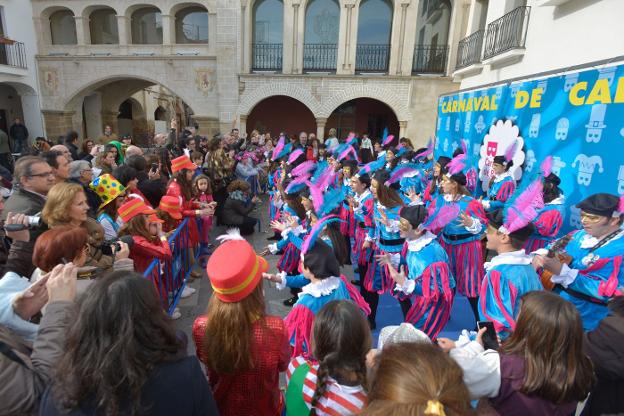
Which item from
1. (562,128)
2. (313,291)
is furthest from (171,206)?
(562,128)

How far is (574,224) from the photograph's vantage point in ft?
15.5

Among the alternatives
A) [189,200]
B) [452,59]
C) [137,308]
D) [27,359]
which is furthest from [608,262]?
[452,59]

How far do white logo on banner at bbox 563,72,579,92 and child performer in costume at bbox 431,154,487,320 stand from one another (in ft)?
6.66

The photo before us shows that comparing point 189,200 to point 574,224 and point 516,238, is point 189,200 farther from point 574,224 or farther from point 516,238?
point 574,224

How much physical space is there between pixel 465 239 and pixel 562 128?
2313mm

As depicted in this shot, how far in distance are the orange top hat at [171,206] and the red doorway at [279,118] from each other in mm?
14361

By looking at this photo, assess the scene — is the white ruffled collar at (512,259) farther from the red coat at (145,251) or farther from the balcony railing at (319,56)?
the balcony railing at (319,56)

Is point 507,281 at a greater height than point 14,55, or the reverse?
point 14,55

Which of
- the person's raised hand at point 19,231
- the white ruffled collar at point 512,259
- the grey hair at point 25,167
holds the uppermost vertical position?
the grey hair at point 25,167

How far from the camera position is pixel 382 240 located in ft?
14.0

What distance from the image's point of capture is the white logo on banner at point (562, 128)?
16.2ft

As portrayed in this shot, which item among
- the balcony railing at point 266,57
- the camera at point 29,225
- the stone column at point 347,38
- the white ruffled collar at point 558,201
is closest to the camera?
the camera at point 29,225

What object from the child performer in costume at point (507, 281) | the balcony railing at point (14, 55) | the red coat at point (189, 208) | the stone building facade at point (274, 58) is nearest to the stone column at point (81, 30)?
the stone building facade at point (274, 58)

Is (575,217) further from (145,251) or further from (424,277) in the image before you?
(145,251)
